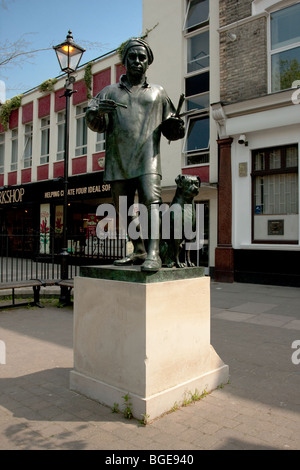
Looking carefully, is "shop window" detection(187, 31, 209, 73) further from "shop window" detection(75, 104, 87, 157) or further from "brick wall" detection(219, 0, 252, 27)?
"shop window" detection(75, 104, 87, 157)

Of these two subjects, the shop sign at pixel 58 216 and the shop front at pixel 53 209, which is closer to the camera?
the shop front at pixel 53 209

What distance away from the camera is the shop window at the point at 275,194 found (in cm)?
1097

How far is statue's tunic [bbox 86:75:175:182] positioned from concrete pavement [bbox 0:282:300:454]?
214cm

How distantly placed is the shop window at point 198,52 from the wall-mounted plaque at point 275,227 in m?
6.19

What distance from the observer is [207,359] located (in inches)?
145

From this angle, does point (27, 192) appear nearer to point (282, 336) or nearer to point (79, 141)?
point (79, 141)

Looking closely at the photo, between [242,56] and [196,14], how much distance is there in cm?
338

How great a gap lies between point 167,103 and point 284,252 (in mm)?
8009

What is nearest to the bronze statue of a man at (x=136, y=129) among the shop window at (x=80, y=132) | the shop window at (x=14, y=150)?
the shop window at (x=80, y=132)

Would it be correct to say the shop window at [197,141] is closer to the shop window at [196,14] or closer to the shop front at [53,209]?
the shop window at [196,14]

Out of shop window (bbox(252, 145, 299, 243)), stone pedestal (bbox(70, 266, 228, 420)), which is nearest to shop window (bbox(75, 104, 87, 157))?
shop window (bbox(252, 145, 299, 243))

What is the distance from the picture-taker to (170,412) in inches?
123

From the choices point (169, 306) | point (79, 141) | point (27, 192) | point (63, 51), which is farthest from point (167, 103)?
point (27, 192)

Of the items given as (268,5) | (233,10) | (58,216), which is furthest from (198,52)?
(58,216)
